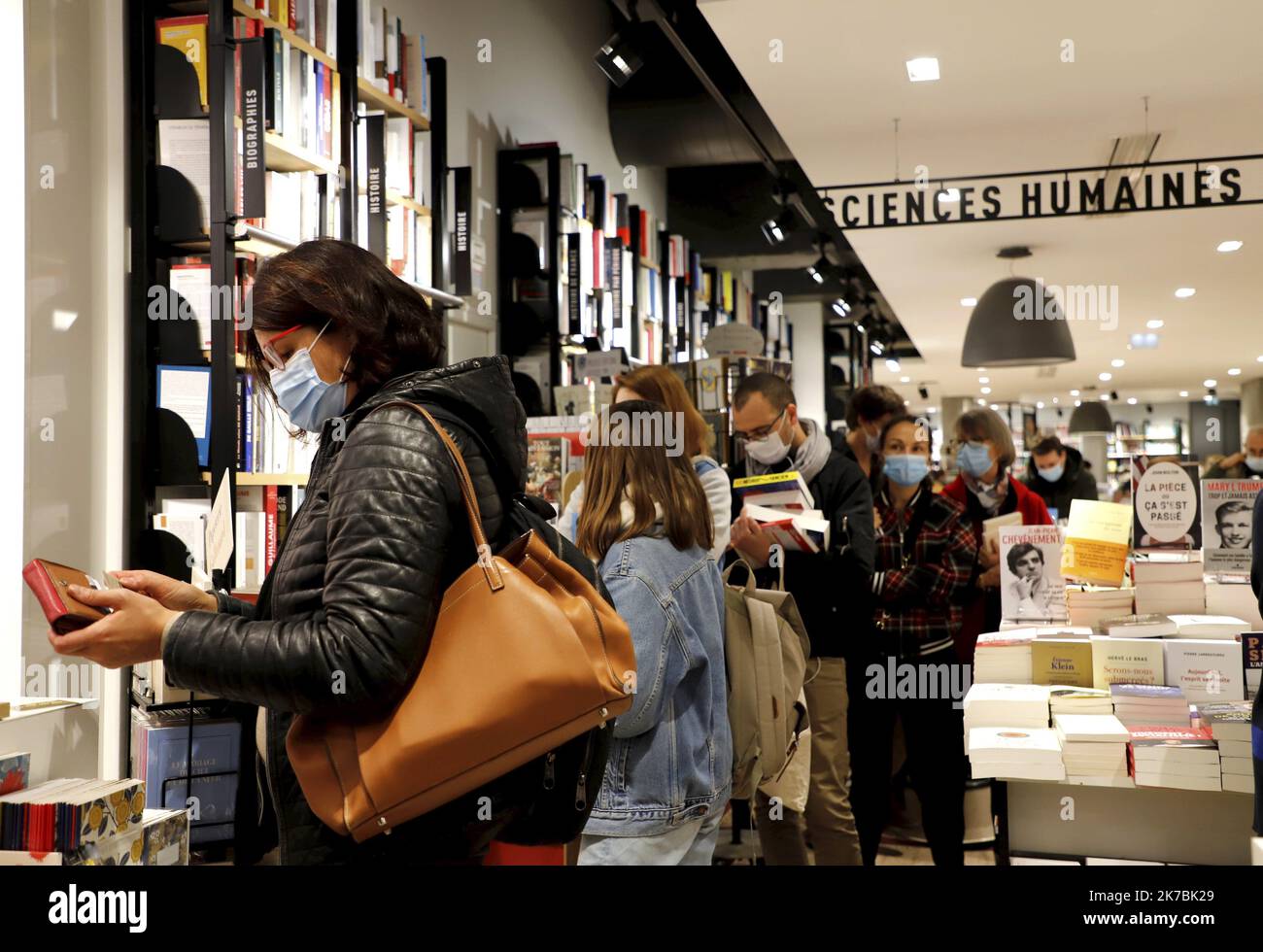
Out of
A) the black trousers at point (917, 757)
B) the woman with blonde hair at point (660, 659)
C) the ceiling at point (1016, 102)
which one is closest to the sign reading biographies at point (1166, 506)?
the black trousers at point (917, 757)

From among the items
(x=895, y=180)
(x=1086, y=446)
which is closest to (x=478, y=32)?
(x=895, y=180)

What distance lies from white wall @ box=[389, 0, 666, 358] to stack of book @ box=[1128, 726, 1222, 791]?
3.62 meters

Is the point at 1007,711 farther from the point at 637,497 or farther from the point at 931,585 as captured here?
the point at 637,497

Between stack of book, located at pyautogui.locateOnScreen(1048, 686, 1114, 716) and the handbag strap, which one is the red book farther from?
stack of book, located at pyautogui.locateOnScreen(1048, 686, 1114, 716)

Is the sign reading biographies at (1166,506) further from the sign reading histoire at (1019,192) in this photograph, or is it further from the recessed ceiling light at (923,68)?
the sign reading histoire at (1019,192)

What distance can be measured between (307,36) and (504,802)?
316 centimetres

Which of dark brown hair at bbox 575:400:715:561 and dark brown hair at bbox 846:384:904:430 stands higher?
dark brown hair at bbox 846:384:904:430

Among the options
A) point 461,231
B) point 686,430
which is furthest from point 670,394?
point 461,231

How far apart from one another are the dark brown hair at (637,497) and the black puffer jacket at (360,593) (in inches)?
33.8

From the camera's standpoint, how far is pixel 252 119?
314cm

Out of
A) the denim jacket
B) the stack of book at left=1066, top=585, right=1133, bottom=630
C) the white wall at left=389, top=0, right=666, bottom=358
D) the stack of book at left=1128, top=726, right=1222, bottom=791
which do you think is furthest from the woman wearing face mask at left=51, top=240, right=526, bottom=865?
the white wall at left=389, top=0, right=666, bottom=358

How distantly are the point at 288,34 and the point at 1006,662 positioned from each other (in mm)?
2998

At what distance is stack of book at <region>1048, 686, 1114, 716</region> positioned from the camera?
2832mm

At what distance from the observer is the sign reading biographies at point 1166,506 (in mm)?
3459
